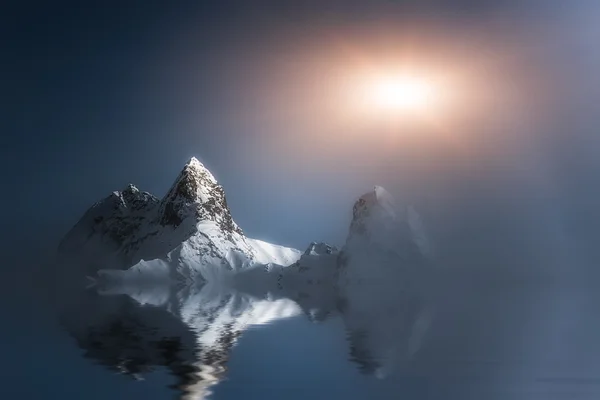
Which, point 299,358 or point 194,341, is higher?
point 194,341

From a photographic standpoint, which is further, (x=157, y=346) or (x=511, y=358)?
(x=157, y=346)

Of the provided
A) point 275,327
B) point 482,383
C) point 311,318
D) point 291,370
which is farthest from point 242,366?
point 311,318

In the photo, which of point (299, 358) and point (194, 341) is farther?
point (194, 341)

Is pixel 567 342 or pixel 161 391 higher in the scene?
pixel 161 391

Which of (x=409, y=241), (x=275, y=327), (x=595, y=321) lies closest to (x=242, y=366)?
(x=275, y=327)

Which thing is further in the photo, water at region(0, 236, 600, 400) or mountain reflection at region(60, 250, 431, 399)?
mountain reflection at region(60, 250, 431, 399)

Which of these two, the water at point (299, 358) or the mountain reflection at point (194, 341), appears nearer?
the water at point (299, 358)

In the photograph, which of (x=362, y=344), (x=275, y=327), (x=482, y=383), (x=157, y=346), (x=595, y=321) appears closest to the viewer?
(x=482, y=383)

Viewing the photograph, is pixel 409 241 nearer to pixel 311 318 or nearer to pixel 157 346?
pixel 311 318

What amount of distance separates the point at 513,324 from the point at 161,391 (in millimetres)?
46750

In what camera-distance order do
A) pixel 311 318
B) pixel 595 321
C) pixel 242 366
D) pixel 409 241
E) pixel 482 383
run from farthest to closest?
pixel 409 241, pixel 311 318, pixel 595 321, pixel 242 366, pixel 482 383

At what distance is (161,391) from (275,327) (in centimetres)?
3601

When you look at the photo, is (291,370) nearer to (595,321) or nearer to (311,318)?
(311,318)

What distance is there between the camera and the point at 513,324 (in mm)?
63688
